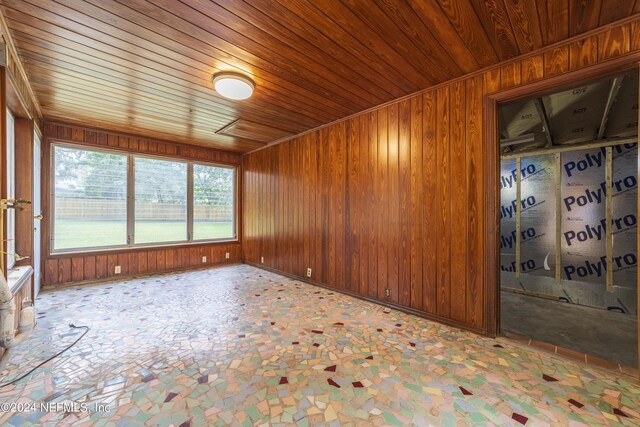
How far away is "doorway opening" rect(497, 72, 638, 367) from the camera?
292 centimetres

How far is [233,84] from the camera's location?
2.47m

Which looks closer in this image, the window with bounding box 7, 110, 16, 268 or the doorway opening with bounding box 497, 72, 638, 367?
the window with bounding box 7, 110, 16, 268

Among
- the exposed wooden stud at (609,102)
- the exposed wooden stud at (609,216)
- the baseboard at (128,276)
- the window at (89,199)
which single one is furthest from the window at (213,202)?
the exposed wooden stud at (609,216)

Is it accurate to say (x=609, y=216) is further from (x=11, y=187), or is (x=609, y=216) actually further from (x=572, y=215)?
(x=11, y=187)

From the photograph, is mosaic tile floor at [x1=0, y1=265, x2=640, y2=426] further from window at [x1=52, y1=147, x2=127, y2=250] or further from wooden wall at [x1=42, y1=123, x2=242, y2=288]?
window at [x1=52, y1=147, x2=127, y2=250]

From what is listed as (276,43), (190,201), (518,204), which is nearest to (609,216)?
(518,204)

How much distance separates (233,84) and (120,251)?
3.64 metres

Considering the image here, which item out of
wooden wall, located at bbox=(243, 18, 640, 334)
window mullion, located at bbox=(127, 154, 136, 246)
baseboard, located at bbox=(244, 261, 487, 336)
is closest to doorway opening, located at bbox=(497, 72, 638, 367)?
baseboard, located at bbox=(244, 261, 487, 336)

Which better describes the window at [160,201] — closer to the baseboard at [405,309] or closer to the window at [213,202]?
the window at [213,202]

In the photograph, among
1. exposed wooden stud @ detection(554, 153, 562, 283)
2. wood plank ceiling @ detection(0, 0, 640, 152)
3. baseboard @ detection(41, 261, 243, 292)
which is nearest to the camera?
wood plank ceiling @ detection(0, 0, 640, 152)

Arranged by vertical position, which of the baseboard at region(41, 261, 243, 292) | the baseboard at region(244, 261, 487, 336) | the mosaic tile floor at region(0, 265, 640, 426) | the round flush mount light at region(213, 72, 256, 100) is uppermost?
the round flush mount light at region(213, 72, 256, 100)

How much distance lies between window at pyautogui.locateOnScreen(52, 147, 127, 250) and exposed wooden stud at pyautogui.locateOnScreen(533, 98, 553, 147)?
6.05 metres

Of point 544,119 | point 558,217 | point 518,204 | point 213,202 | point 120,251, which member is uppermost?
point 544,119

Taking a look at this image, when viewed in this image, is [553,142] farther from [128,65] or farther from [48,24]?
[48,24]
